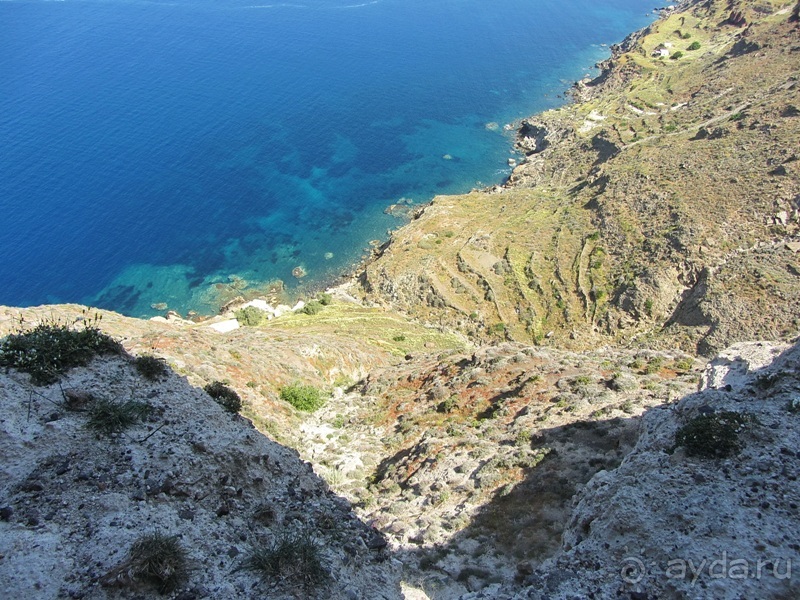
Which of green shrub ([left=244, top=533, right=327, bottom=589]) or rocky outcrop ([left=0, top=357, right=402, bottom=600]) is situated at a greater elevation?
rocky outcrop ([left=0, top=357, right=402, bottom=600])

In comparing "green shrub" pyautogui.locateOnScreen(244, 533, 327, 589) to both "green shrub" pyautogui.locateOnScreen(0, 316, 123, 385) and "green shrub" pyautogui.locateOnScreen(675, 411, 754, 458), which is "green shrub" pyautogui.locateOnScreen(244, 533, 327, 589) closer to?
"green shrub" pyautogui.locateOnScreen(0, 316, 123, 385)

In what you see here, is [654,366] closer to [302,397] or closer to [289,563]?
[302,397]

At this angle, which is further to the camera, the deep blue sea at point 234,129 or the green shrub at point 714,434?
the deep blue sea at point 234,129

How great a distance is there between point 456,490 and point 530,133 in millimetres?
110299

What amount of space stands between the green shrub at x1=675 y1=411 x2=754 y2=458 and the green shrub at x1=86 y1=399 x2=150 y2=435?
21541 millimetres

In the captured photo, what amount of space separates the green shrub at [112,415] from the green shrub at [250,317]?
43962mm

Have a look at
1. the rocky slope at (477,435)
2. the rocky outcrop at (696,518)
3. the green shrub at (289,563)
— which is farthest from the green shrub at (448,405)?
the green shrub at (289,563)

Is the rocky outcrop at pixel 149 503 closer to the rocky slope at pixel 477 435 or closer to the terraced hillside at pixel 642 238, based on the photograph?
the rocky slope at pixel 477 435

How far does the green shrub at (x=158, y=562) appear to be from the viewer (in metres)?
14.7

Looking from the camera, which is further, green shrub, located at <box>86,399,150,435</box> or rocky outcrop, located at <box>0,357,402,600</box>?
green shrub, located at <box>86,399,150,435</box>

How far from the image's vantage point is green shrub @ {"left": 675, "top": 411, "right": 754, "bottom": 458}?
1800 centimetres

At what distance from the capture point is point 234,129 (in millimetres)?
123438

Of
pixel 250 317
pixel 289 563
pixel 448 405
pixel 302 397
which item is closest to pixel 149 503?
pixel 289 563

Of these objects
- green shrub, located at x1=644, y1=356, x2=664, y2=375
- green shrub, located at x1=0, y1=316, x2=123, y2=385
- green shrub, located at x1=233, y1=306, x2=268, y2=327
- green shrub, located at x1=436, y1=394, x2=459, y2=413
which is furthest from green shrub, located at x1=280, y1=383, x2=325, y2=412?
green shrub, located at x1=233, y1=306, x2=268, y2=327
